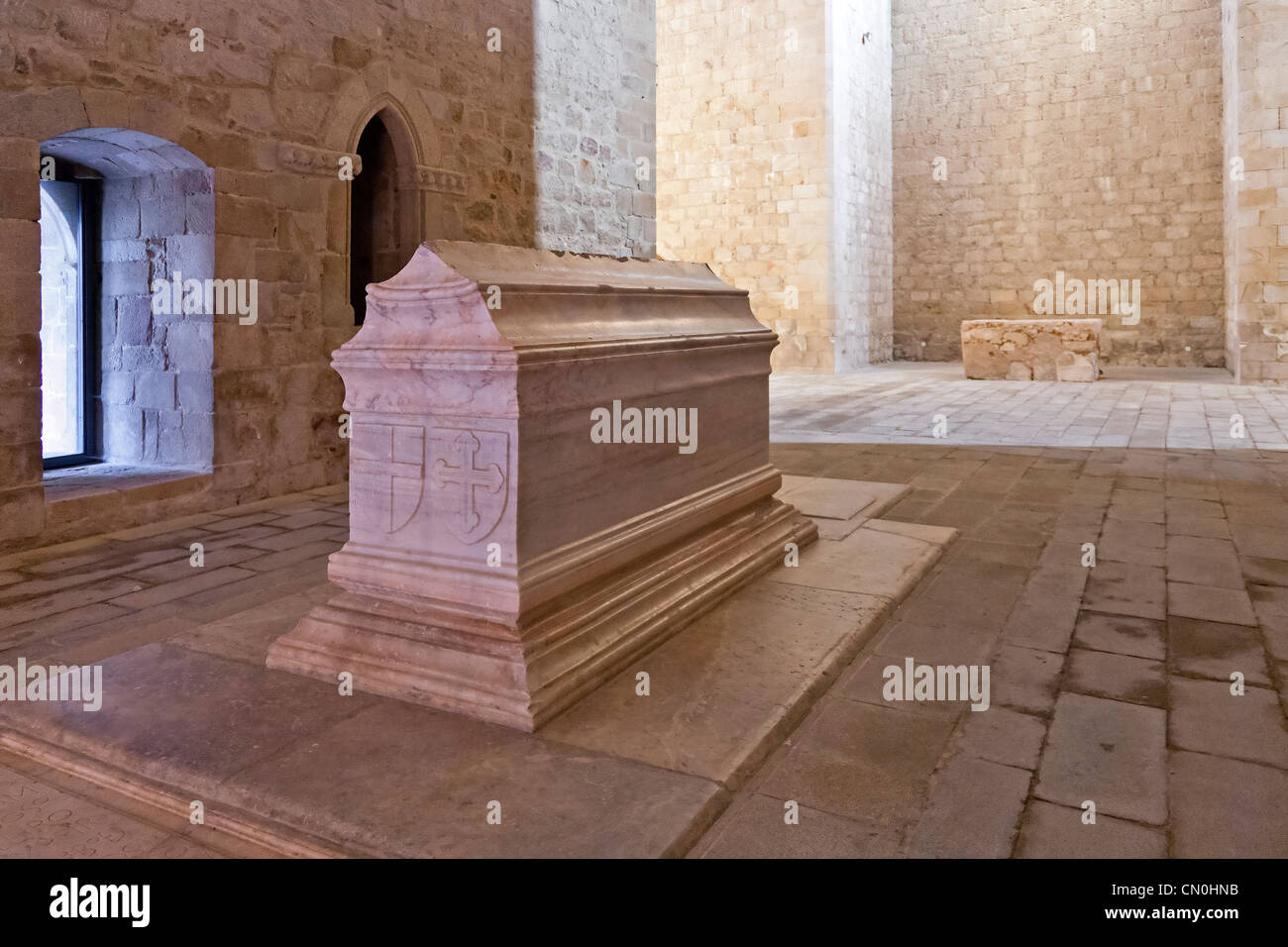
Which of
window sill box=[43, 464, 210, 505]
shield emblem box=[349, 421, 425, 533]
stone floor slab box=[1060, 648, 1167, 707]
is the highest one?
shield emblem box=[349, 421, 425, 533]

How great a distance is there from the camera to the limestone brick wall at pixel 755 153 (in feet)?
42.5

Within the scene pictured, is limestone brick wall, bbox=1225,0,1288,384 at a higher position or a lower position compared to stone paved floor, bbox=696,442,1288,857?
higher

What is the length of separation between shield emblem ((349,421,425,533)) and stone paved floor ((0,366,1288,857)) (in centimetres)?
56

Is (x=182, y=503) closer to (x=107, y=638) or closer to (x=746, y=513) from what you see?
(x=107, y=638)

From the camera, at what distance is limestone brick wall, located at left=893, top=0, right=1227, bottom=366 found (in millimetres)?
13531

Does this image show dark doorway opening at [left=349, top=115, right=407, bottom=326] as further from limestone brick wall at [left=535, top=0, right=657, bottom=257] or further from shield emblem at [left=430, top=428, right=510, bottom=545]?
shield emblem at [left=430, top=428, right=510, bottom=545]

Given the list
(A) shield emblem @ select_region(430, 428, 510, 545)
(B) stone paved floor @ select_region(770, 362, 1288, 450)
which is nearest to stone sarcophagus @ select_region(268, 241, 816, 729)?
(A) shield emblem @ select_region(430, 428, 510, 545)

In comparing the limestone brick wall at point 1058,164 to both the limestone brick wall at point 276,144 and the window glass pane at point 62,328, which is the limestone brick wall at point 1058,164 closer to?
the limestone brick wall at point 276,144

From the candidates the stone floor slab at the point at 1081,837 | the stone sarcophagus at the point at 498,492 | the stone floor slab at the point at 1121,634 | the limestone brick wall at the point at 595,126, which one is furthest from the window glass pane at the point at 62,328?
the stone floor slab at the point at 1081,837

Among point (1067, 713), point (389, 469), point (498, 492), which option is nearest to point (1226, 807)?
point (1067, 713)

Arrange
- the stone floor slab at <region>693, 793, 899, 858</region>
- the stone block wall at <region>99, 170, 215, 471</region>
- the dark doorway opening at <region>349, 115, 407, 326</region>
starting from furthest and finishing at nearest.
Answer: the dark doorway opening at <region>349, 115, 407, 326</region> < the stone block wall at <region>99, 170, 215, 471</region> < the stone floor slab at <region>693, 793, 899, 858</region>
